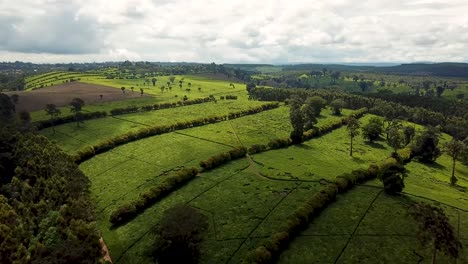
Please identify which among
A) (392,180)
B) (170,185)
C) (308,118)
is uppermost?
(308,118)

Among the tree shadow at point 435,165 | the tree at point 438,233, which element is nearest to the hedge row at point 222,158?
the tree at point 438,233

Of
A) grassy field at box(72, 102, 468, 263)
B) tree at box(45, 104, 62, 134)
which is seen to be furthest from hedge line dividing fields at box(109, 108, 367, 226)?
tree at box(45, 104, 62, 134)

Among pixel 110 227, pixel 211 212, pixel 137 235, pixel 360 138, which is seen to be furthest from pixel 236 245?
pixel 360 138

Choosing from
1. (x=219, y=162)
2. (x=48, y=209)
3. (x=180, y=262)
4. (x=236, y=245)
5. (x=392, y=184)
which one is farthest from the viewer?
(x=219, y=162)

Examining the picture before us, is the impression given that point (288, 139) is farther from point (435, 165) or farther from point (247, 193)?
point (435, 165)

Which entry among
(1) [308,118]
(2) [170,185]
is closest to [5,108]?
(2) [170,185]

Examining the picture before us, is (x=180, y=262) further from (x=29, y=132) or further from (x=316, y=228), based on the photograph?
(x=29, y=132)
